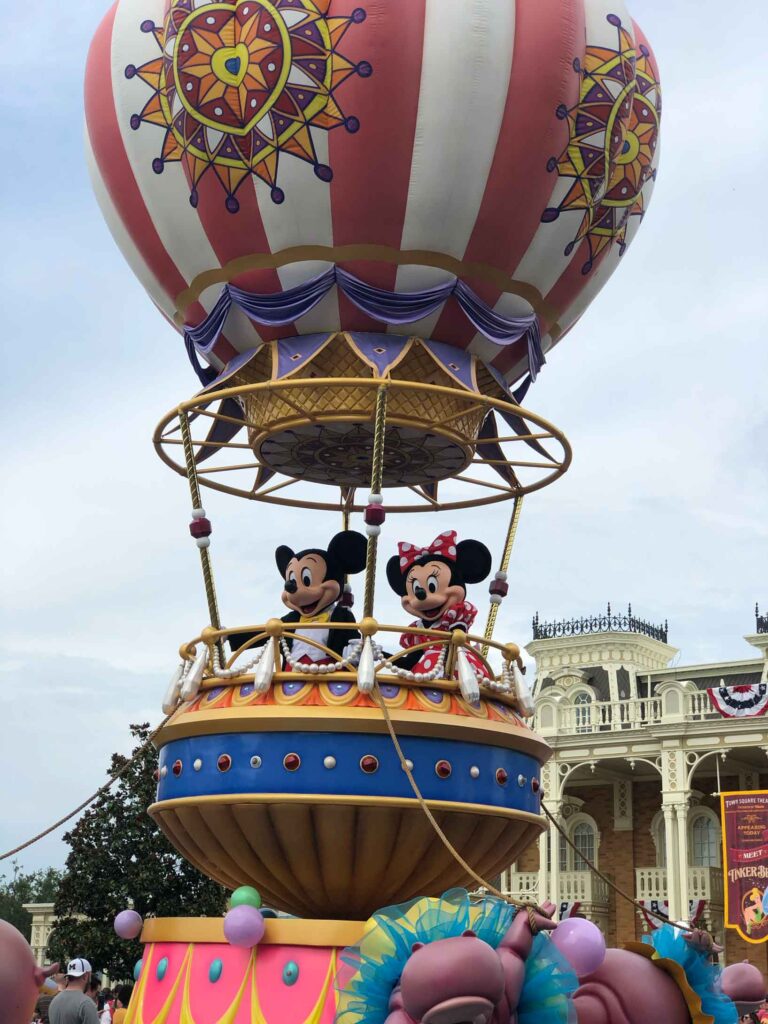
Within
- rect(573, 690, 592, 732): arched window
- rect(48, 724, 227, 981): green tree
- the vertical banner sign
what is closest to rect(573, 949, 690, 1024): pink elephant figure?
rect(48, 724, 227, 981): green tree

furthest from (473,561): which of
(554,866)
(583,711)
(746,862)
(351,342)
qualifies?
(583,711)

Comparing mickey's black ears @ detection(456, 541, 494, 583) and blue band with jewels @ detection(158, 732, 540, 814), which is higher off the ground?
mickey's black ears @ detection(456, 541, 494, 583)

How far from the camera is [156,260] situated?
8.98m

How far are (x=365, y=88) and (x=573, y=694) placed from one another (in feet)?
81.5

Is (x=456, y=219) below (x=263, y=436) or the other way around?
the other way around

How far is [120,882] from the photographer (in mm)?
18797

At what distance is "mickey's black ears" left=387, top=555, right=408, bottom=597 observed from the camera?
9.09 m

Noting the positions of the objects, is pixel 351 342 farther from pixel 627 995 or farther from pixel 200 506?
pixel 627 995

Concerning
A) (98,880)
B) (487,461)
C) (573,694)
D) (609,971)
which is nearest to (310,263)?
(487,461)

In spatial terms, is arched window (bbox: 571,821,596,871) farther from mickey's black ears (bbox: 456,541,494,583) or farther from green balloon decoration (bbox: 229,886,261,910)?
green balloon decoration (bbox: 229,886,261,910)

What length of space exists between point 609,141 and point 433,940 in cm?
506

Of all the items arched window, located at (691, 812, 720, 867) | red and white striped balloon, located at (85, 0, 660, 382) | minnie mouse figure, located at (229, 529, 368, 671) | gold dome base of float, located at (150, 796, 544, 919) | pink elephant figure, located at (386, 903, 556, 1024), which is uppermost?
red and white striped balloon, located at (85, 0, 660, 382)

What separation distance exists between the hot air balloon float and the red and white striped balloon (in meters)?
0.02

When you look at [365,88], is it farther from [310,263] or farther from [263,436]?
[263,436]
